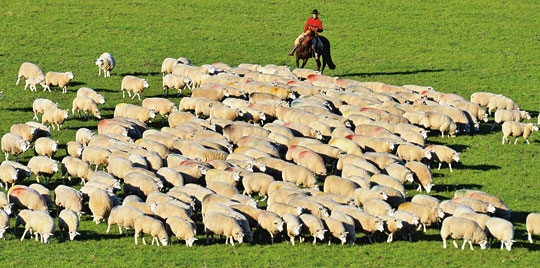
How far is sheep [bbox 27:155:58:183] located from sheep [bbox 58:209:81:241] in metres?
3.04

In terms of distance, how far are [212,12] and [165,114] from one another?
18442mm

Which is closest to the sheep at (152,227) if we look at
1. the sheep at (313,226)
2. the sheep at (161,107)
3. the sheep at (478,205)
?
the sheep at (313,226)

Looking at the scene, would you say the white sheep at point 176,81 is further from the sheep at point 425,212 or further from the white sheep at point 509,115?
the sheep at point 425,212

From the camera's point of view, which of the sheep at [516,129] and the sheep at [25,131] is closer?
the sheep at [25,131]

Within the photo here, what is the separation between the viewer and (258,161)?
76.7 feet

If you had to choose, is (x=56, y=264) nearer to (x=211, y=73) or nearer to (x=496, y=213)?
(x=496, y=213)

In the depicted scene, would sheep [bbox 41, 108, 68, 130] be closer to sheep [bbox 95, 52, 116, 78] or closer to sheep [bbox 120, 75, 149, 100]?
sheep [bbox 120, 75, 149, 100]

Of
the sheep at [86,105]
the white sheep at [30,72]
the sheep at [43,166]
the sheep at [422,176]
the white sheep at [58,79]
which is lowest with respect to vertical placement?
the sheep at [422,176]

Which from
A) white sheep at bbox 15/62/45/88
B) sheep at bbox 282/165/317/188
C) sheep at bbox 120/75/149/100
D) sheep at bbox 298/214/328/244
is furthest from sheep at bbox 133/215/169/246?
white sheep at bbox 15/62/45/88

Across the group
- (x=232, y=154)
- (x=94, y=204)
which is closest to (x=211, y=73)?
(x=232, y=154)

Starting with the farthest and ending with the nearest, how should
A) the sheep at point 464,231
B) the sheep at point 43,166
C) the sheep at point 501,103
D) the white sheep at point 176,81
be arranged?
the white sheep at point 176,81 → the sheep at point 501,103 → the sheep at point 43,166 → the sheep at point 464,231

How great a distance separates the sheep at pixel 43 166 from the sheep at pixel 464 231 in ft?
29.2

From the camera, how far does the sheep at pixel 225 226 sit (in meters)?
19.2

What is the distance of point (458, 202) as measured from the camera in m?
20.7
